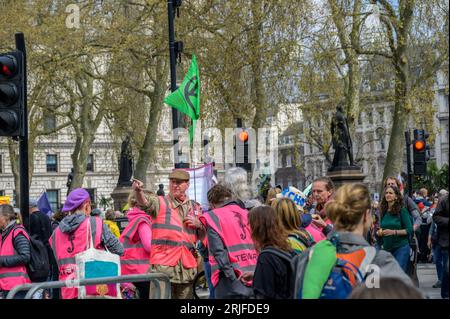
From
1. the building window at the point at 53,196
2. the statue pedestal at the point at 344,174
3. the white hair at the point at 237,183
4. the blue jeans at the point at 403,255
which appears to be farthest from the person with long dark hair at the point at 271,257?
the building window at the point at 53,196

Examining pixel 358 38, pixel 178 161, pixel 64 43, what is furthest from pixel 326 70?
pixel 178 161

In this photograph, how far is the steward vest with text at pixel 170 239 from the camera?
9.78 m

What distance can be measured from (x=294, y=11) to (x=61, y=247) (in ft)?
68.8


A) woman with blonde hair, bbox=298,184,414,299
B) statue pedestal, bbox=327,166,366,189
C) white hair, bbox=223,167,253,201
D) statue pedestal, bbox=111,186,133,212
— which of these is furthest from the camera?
statue pedestal, bbox=111,186,133,212

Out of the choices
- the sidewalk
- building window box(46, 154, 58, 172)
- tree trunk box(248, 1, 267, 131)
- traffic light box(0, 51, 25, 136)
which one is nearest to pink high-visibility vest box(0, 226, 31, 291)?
traffic light box(0, 51, 25, 136)

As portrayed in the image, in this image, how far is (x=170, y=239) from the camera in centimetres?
979

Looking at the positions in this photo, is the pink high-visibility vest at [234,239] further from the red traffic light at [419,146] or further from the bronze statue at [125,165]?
the bronze statue at [125,165]

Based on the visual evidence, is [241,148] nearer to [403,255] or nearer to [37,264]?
[403,255]

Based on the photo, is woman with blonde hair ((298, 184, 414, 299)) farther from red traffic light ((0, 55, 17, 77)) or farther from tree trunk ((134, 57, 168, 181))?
tree trunk ((134, 57, 168, 181))

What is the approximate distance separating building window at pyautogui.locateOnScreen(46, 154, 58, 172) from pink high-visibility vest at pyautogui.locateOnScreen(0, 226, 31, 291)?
7238 centimetres

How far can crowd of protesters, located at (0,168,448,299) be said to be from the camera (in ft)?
16.3

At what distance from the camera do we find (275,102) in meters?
31.3

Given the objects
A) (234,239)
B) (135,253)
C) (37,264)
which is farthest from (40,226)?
(234,239)

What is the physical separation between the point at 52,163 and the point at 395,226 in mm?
71067
